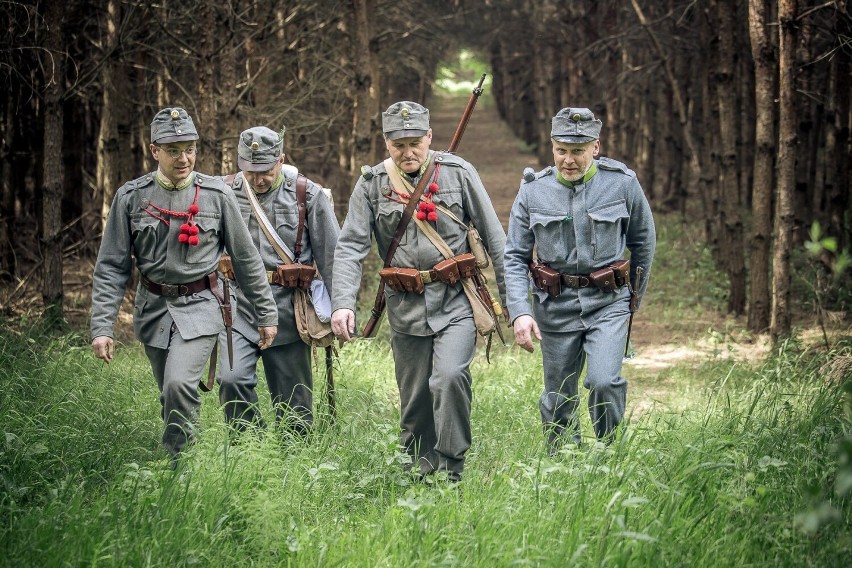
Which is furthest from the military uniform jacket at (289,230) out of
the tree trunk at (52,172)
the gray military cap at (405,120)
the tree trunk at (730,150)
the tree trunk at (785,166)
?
the tree trunk at (730,150)

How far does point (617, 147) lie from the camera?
21453 millimetres

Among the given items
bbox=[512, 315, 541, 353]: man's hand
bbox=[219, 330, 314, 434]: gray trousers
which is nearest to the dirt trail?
bbox=[219, 330, 314, 434]: gray trousers

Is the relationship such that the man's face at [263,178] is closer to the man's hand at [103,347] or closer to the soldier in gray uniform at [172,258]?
the soldier in gray uniform at [172,258]

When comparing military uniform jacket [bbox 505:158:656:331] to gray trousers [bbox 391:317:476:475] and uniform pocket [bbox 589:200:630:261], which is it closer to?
uniform pocket [bbox 589:200:630:261]

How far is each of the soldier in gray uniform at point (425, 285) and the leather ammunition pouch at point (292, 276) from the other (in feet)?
2.30

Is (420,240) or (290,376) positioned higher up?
(420,240)

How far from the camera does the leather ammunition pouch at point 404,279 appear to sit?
6.06 meters

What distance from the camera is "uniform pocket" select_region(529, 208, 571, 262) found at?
6.25 metres

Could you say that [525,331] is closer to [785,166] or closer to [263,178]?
[263,178]

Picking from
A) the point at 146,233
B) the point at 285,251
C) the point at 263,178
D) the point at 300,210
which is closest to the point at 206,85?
the point at 263,178

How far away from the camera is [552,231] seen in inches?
247

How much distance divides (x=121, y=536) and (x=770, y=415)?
3956 mm

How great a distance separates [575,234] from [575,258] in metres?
0.15

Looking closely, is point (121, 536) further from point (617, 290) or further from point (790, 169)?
point (790, 169)
